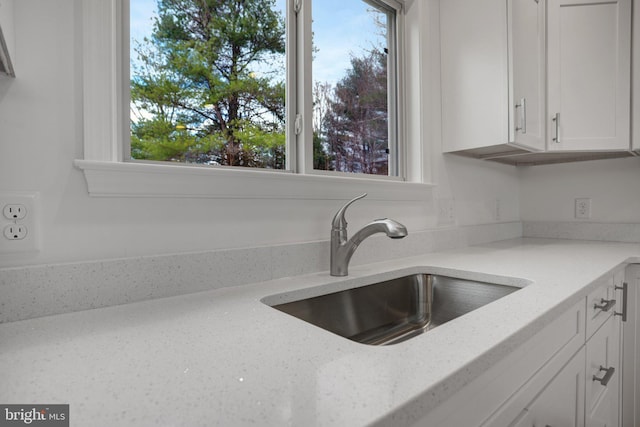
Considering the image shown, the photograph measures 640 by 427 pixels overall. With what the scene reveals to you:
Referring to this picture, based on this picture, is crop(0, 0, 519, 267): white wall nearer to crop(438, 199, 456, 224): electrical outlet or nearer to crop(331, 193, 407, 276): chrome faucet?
crop(331, 193, 407, 276): chrome faucet

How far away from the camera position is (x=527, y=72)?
1.53 metres

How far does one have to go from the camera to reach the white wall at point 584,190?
194 cm

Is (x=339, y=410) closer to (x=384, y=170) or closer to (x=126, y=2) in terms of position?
(x=126, y=2)

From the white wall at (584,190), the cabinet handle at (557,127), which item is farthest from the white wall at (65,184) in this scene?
the white wall at (584,190)

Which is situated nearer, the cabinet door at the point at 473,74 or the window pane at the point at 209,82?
the window pane at the point at 209,82

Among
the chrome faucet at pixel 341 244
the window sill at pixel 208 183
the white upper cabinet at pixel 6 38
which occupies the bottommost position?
the chrome faucet at pixel 341 244

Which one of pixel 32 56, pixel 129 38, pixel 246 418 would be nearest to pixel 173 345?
pixel 246 418

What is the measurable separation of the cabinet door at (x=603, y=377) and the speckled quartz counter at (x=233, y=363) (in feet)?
1.34

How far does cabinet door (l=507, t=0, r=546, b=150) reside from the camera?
1437 mm

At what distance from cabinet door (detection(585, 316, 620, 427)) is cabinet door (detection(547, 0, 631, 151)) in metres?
0.91

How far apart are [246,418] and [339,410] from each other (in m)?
0.10

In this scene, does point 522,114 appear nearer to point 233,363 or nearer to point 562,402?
point 562,402

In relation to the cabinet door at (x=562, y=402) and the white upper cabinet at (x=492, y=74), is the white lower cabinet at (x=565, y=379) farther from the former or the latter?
the white upper cabinet at (x=492, y=74)

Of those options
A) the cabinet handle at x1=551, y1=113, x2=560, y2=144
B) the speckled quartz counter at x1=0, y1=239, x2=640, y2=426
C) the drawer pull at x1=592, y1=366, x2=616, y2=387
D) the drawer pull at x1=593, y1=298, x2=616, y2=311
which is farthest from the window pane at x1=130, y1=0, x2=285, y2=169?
the cabinet handle at x1=551, y1=113, x2=560, y2=144
